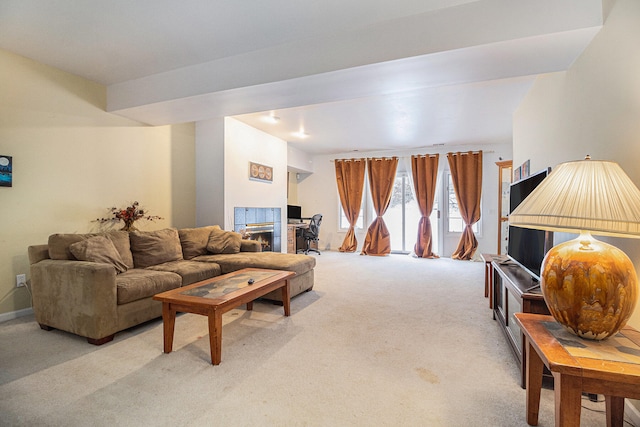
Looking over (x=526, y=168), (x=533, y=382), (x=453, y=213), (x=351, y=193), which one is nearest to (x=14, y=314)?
(x=533, y=382)

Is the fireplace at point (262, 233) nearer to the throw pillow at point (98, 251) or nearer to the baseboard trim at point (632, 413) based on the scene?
the throw pillow at point (98, 251)

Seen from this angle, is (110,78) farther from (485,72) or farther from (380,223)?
(380,223)

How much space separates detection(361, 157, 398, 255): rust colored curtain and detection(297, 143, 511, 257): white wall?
28cm

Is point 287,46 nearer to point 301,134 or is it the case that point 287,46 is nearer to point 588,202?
point 588,202

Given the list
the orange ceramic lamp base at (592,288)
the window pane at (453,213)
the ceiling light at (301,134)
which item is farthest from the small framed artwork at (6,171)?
the window pane at (453,213)

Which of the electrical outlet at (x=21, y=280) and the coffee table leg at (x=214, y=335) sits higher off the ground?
the electrical outlet at (x=21, y=280)

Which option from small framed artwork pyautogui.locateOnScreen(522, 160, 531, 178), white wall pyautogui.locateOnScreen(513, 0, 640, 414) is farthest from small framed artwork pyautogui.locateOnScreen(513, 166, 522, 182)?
white wall pyautogui.locateOnScreen(513, 0, 640, 414)

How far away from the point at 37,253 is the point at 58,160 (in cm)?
109

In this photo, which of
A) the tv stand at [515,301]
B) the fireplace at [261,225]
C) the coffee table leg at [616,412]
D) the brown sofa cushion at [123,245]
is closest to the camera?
the coffee table leg at [616,412]

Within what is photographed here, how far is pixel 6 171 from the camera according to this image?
281 cm

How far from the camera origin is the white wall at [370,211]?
6395 mm

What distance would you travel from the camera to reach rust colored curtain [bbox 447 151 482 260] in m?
6.41

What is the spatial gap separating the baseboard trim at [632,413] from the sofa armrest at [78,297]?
10.8ft

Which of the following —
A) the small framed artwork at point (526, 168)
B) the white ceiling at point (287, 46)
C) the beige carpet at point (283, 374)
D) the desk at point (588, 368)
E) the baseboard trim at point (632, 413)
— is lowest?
the beige carpet at point (283, 374)
